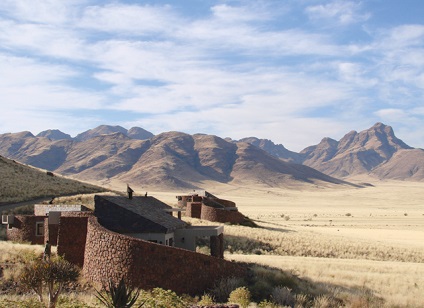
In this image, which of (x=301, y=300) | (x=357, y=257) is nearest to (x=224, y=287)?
(x=301, y=300)

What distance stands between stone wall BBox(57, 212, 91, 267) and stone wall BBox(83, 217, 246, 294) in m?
2.28

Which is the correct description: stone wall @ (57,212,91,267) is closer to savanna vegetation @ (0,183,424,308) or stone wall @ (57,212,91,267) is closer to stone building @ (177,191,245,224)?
savanna vegetation @ (0,183,424,308)

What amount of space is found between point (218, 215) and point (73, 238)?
30162 mm

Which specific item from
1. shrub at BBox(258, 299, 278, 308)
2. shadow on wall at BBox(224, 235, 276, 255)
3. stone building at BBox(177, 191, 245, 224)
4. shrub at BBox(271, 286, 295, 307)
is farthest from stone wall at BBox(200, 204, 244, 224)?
shrub at BBox(258, 299, 278, 308)

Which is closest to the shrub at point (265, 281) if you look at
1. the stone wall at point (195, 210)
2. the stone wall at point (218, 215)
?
the stone wall at point (218, 215)

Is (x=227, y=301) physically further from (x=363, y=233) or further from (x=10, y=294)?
(x=363, y=233)

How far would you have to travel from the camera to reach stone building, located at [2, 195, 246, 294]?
59.1 ft

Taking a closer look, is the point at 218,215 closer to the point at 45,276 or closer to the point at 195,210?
the point at 195,210

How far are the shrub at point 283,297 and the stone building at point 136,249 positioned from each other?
237cm

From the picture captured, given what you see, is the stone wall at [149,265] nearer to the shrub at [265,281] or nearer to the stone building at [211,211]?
the shrub at [265,281]

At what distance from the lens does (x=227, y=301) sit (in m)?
17.5

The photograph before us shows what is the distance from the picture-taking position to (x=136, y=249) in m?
18.0

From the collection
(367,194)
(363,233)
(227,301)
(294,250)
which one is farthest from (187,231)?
(367,194)

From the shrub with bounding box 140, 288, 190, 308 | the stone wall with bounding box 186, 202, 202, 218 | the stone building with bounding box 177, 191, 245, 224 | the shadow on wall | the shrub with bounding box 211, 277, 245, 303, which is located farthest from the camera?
the stone wall with bounding box 186, 202, 202, 218
